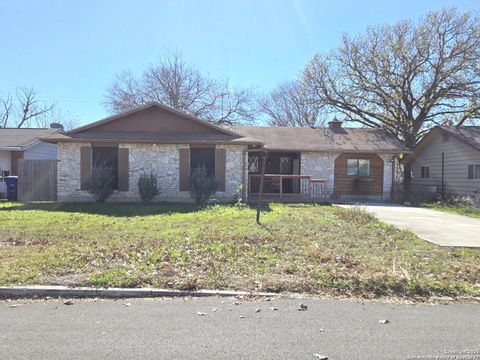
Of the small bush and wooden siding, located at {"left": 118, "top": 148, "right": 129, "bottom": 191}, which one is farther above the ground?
wooden siding, located at {"left": 118, "top": 148, "right": 129, "bottom": 191}

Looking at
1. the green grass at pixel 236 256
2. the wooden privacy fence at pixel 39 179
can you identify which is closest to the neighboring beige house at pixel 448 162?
the green grass at pixel 236 256

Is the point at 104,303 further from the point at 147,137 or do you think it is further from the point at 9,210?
the point at 147,137

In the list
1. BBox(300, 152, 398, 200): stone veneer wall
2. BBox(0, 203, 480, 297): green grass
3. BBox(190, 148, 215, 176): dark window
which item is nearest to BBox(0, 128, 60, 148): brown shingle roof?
BBox(190, 148, 215, 176): dark window

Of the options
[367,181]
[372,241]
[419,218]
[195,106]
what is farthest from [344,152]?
[195,106]

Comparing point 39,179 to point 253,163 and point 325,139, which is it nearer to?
point 253,163

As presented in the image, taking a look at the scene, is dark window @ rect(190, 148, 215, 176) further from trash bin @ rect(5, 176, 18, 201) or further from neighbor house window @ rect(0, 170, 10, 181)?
neighbor house window @ rect(0, 170, 10, 181)

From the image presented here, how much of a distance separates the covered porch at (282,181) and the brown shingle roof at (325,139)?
2.61ft

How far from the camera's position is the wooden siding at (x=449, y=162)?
816 inches

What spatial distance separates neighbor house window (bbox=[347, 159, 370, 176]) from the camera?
878 inches

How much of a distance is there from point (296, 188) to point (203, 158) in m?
6.61

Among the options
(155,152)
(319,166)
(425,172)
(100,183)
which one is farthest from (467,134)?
(100,183)

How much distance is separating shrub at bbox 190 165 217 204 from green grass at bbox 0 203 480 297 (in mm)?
4827

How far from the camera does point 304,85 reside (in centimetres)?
3095

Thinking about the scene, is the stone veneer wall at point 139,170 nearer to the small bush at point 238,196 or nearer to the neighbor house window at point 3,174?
the small bush at point 238,196
